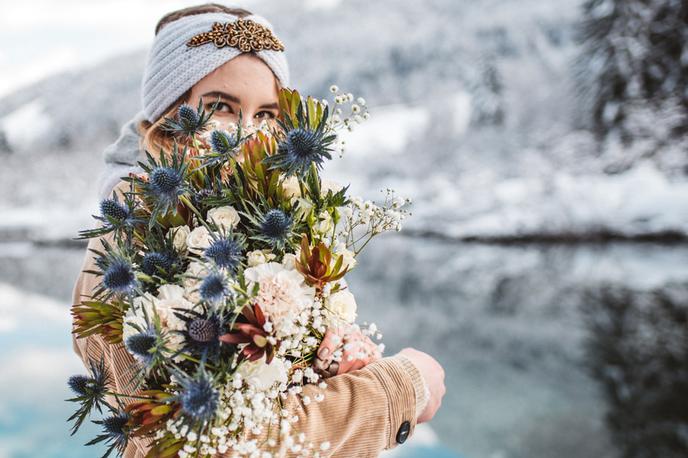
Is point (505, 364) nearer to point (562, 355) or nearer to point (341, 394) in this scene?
point (562, 355)

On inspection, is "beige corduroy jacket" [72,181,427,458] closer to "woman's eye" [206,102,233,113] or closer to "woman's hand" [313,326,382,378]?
"woman's hand" [313,326,382,378]

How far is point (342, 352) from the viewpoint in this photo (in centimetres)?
85

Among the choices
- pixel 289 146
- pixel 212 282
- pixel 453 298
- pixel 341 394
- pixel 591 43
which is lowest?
pixel 341 394

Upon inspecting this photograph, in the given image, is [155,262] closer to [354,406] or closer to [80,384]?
[80,384]

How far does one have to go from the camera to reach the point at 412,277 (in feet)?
17.9

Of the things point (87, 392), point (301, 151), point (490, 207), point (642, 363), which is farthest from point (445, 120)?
point (87, 392)

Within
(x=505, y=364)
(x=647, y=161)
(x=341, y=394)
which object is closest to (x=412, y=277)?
(x=505, y=364)

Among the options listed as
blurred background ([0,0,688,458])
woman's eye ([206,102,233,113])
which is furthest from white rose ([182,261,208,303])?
blurred background ([0,0,688,458])

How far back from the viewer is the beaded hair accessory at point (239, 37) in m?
1.06

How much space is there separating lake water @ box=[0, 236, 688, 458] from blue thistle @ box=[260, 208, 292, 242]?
119 inches

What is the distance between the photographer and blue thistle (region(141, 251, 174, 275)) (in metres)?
0.70

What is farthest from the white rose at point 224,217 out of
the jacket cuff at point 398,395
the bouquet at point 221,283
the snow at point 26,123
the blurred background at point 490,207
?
the snow at point 26,123

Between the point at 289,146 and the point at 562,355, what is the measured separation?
14.0 ft

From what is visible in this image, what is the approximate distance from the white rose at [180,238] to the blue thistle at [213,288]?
0.12m
